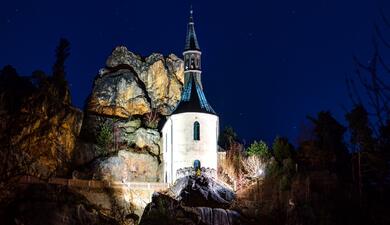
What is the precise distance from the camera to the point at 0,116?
18031 mm

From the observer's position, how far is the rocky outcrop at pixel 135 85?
69.2 m

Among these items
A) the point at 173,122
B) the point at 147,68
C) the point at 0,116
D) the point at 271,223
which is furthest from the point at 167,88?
the point at 0,116

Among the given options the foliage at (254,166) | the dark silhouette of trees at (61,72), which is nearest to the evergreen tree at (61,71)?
the dark silhouette of trees at (61,72)

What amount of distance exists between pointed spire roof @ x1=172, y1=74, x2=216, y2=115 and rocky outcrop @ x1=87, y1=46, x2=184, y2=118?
9.09 meters

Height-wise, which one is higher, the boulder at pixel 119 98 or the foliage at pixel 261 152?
the boulder at pixel 119 98

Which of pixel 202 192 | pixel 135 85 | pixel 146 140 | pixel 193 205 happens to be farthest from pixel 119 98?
pixel 193 205

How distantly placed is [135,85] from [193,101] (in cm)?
1215

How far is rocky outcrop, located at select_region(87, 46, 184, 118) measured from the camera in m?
69.2

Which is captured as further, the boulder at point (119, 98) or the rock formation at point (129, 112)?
the boulder at point (119, 98)

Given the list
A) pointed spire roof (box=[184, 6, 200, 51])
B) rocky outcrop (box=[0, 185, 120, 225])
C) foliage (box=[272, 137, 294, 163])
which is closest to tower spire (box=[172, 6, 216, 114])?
pointed spire roof (box=[184, 6, 200, 51])

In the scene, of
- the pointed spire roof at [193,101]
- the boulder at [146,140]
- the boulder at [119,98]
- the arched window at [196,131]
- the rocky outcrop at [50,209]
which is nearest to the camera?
the rocky outcrop at [50,209]

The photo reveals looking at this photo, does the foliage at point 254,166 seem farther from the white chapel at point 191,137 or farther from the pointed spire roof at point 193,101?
the pointed spire roof at point 193,101

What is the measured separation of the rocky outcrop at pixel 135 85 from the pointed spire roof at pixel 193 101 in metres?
9.09

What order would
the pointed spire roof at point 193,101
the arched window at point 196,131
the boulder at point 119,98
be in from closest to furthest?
the arched window at point 196,131, the pointed spire roof at point 193,101, the boulder at point 119,98
